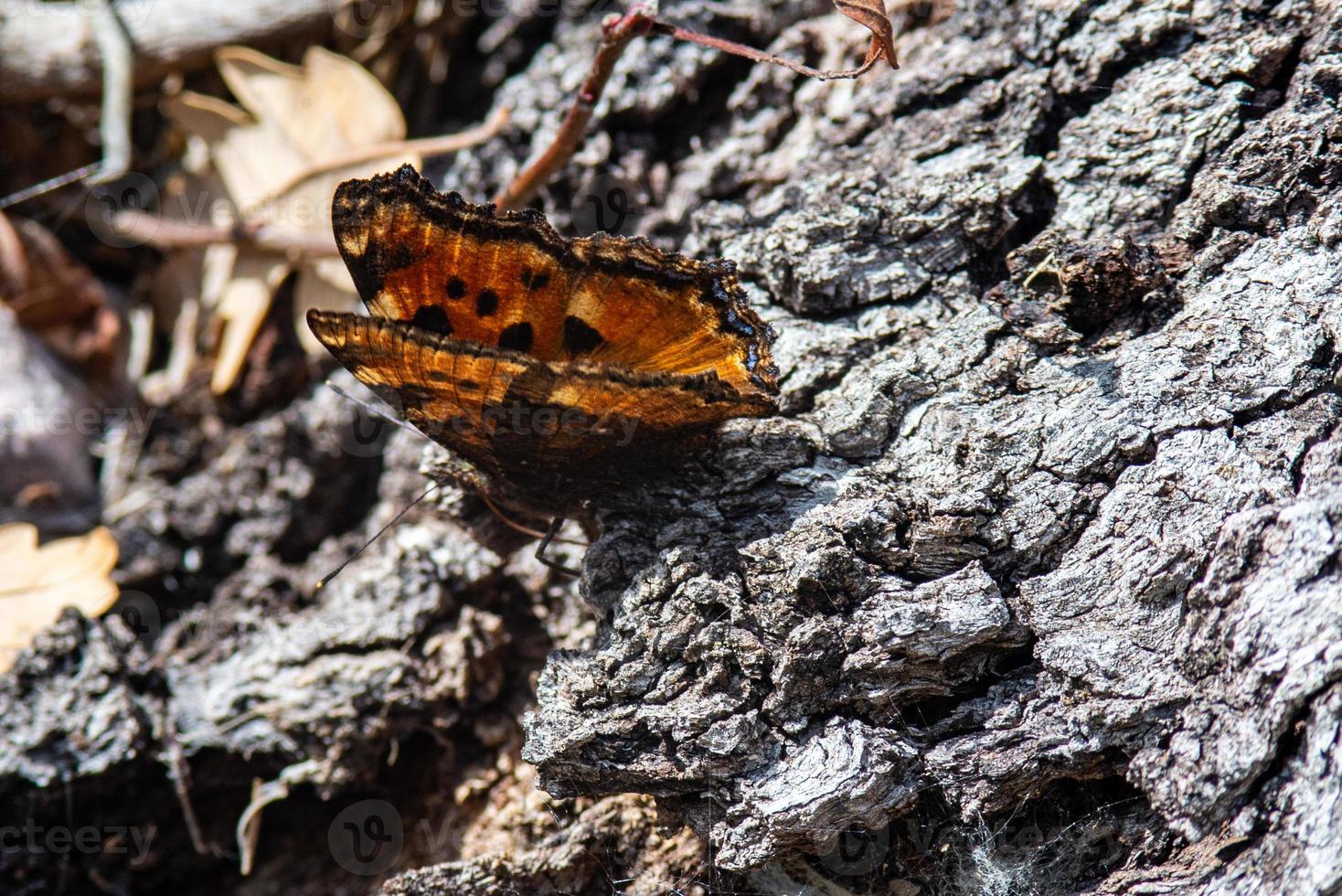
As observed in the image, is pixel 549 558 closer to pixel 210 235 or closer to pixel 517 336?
pixel 517 336

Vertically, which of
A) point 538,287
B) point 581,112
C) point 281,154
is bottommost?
point 281,154

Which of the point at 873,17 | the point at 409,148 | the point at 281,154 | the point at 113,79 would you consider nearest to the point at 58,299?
the point at 113,79

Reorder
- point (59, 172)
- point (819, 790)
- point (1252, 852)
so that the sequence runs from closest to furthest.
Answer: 1. point (1252, 852)
2. point (819, 790)
3. point (59, 172)

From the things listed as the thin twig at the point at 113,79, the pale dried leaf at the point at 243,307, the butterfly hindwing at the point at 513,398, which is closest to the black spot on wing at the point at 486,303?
the butterfly hindwing at the point at 513,398

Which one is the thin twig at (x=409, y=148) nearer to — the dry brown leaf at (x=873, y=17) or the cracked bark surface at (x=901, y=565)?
the cracked bark surface at (x=901, y=565)

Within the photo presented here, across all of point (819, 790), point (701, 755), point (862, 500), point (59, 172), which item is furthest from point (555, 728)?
point (59, 172)

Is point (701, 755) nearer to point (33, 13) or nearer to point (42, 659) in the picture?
point (42, 659)

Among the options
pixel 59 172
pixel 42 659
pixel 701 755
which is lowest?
pixel 42 659
